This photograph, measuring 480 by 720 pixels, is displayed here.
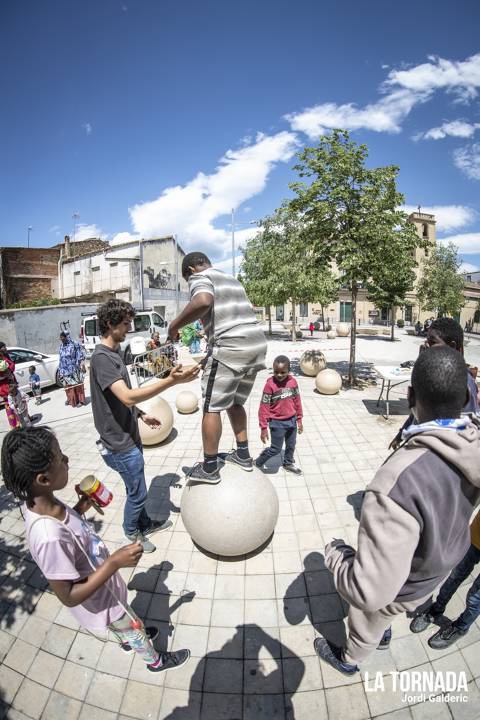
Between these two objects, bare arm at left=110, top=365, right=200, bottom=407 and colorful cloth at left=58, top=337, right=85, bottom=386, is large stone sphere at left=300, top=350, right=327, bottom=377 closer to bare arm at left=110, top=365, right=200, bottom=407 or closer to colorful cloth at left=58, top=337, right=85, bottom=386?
colorful cloth at left=58, top=337, right=85, bottom=386

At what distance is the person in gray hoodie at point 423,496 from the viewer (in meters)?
1.54

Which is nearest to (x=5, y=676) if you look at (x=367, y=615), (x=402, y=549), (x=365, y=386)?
(x=367, y=615)

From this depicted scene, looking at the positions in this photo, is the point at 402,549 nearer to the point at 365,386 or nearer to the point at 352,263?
the point at 352,263

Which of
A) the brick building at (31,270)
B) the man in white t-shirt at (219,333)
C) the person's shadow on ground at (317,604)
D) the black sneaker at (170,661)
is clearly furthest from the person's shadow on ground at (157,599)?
the brick building at (31,270)

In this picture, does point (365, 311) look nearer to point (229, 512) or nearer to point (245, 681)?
point (229, 512)

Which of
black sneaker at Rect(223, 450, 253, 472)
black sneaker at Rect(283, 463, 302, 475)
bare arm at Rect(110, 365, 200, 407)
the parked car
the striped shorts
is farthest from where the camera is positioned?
the parked car

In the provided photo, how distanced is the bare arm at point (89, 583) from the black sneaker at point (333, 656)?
203 cm

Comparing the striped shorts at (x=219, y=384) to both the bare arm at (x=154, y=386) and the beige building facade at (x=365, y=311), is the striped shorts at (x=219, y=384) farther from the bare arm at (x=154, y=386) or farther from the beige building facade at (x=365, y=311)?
the beige building facade at (x=365, y=311)

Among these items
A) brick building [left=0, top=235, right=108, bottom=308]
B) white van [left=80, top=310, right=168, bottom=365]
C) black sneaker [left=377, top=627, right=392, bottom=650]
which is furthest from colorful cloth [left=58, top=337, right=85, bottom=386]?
brick building [left=0, top=235, right=108, bottom=308]

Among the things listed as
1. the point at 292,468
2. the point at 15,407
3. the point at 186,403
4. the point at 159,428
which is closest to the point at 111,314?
the point at 159,428

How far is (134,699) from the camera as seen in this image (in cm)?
263

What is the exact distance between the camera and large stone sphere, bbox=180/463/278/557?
352cm

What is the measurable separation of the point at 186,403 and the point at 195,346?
1193cm

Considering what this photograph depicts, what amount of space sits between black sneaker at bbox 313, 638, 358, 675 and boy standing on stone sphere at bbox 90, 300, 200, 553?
1.94 m
